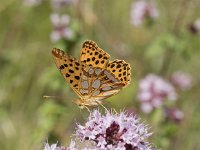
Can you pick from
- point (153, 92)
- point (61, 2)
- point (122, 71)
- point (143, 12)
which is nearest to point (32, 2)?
point (61, 2)

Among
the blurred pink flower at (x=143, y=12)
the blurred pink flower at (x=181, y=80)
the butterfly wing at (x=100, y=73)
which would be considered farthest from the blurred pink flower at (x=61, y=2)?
the butterfly wing at (x=100, y=73)

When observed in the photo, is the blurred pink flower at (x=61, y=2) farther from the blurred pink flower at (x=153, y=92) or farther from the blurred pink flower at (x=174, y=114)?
the blurred pink flower at (x=174, y=114)

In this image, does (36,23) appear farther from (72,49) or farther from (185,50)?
(185,50)

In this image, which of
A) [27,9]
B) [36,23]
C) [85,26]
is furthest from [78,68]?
[36,23]

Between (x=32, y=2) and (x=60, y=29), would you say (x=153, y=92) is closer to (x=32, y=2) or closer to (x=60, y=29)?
(x=60, y=29)

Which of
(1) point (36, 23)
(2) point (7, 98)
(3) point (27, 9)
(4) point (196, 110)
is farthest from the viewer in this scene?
(1) point (36, 23)

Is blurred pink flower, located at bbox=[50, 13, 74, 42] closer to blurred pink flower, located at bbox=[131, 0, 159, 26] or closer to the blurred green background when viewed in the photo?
the blurred green background
